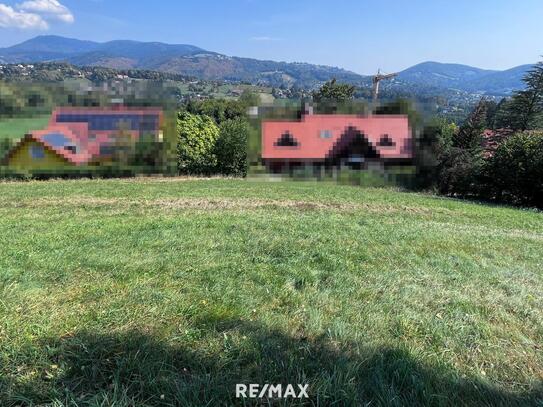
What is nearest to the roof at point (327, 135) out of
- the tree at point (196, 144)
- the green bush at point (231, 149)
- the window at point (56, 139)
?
the green bush at point (231, 149)

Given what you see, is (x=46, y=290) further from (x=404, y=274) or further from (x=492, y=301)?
(x=492, y=301)

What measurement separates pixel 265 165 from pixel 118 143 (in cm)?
838

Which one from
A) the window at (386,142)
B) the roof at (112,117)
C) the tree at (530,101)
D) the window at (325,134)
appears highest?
the tree at (530,101)

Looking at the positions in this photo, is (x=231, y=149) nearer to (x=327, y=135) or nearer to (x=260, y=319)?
(x=327, y=135)

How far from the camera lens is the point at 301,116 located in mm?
22312

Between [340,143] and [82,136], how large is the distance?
1399 cm

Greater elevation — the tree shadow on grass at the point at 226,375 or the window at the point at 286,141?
the window at the point at 286,141

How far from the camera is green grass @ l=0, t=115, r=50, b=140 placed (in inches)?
781

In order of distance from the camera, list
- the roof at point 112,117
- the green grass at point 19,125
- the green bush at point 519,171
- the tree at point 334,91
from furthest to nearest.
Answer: the tree at point 334,91, the green bush at point 519,171, the roof at point 112,117, the green grass at point 19,125

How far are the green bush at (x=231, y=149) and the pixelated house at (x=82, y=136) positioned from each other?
31.7ft

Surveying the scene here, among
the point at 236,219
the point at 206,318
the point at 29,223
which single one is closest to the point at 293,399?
the point at 206,318

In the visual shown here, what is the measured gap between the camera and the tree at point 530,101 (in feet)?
139

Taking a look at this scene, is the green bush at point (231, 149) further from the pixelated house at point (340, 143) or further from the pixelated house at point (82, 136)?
the pixelated house at point (340, 143)

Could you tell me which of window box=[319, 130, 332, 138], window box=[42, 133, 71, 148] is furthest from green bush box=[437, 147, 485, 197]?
window box=[42, 133, 71, 148]
